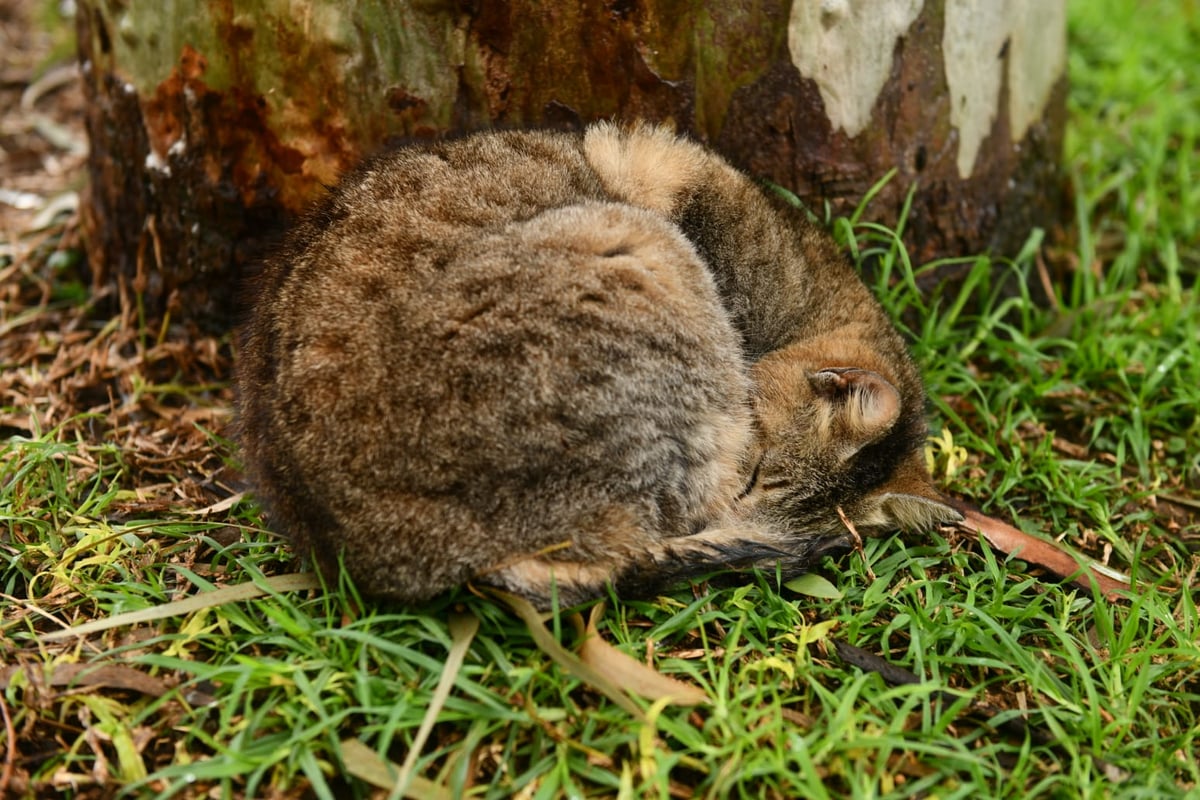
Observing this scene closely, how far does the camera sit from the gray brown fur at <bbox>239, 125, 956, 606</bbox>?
2988 millimetres

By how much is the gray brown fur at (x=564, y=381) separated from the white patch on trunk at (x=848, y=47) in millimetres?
516

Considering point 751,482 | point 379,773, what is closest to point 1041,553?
point 751,482

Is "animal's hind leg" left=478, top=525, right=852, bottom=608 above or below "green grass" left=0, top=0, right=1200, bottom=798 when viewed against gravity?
above

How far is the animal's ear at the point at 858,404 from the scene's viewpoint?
346 cm

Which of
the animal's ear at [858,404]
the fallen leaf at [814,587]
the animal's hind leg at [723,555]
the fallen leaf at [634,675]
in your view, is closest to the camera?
the fallen leaf at [634,675]

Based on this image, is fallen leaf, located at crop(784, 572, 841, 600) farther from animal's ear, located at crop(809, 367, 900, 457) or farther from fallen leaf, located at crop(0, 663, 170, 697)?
fallen leaf, located at crop(0, 663, 170, 697)

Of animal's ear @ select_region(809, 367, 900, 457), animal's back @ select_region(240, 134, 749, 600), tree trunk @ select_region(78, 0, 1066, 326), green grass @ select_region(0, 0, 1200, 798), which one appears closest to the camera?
green grass @ select_region(0, 0, 1200, 798)

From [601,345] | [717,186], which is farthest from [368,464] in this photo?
[717,186]

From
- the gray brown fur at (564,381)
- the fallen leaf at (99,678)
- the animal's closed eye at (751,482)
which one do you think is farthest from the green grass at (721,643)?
the animal's closed eye at (751,482)

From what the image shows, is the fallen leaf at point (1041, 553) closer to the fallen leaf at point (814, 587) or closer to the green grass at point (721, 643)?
the green grass at point (721, 643)

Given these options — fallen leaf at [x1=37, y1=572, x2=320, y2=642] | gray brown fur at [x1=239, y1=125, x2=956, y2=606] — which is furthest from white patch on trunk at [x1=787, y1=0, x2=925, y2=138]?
fallen leaf at [x1=37, y1=572, x2=320, y2=642]

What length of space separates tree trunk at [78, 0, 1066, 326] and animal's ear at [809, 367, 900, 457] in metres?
1.01

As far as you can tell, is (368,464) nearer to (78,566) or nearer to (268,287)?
(268,287)

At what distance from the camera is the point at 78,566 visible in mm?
3348
